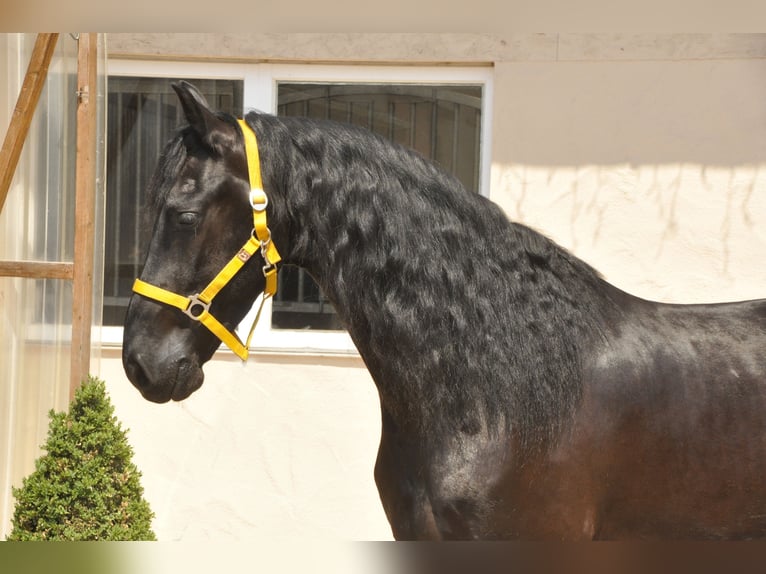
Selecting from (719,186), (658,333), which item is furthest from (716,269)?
(658,333)

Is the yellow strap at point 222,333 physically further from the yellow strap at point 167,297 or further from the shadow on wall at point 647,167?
the shadow on wall at point 647,167

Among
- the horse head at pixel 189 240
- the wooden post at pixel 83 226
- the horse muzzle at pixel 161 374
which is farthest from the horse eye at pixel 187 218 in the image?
the wooden post at pixel 83 226

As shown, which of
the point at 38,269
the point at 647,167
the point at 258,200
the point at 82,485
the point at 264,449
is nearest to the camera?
the point at 258,200

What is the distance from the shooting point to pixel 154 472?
4633 millimetres

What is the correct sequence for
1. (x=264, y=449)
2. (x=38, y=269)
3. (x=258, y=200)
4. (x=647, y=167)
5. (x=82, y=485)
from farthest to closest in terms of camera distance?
(x=264, y=449) → (x=647, y=167) → (x=38, y=269) → (x=82, y=485) → (x=258, y=200)

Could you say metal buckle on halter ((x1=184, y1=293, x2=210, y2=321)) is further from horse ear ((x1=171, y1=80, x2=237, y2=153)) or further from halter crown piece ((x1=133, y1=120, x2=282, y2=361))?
horse ear ((x1=171, y1=80, x2=237, y2=153))

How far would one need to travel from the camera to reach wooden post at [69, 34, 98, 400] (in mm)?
3717

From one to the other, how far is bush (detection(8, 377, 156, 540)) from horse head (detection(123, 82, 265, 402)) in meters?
1.70

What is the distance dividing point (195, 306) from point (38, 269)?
1.92 meters

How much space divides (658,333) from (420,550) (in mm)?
996

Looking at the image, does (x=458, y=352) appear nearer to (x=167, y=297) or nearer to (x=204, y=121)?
(x=167, y=297)

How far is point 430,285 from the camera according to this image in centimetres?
208

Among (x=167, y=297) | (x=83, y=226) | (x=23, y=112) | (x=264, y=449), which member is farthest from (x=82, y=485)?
(x=167, y=297)
